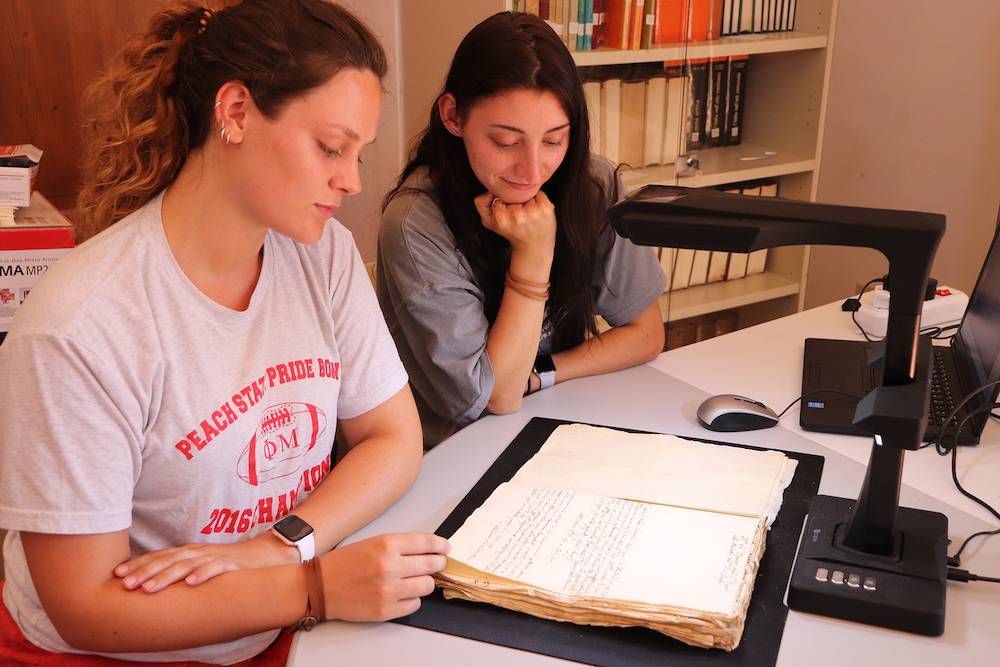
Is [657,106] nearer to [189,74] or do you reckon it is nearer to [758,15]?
[758,15]

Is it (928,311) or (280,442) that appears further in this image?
(928,311)

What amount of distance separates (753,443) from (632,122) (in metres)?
1.53

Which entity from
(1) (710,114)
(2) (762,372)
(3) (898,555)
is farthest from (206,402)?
(1) (710,114)

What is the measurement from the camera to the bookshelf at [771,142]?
8.86 ft

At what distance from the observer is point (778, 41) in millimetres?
2750

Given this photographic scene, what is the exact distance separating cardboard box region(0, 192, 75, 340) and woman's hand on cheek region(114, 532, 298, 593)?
1.23 metres

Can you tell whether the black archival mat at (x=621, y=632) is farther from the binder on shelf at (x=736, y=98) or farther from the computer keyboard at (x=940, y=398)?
the binder on shelf at (x=736, y=98)

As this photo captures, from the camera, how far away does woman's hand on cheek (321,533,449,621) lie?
923mm

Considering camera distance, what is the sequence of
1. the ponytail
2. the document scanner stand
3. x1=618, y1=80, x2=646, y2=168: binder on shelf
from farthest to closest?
x1=618, y1=80, x2=646, y2=168: binder on shelf, the ponytail, the document scanner stand

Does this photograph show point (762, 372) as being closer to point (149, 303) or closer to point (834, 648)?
point (834, 648)

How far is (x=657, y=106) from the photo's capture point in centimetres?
265

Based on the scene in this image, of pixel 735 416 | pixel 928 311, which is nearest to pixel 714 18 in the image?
pixel 928 311

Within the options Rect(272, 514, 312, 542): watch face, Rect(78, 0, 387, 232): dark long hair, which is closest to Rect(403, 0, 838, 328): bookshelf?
Answer: Rect(78, 0, 387, 232): dark long hair

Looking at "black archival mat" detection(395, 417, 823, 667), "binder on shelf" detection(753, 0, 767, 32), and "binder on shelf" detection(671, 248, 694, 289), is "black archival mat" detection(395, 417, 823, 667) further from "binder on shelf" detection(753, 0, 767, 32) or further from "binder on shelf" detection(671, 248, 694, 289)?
"binder on shelf" detection(753, 0, 767, 32)
